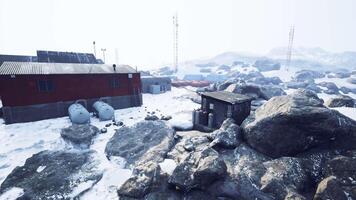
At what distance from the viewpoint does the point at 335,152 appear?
33.3ft

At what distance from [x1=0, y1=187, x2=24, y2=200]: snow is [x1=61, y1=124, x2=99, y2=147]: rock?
5071 mm

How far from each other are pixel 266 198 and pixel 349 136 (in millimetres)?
5982

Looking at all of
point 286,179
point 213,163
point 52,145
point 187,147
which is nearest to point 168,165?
point 187,147

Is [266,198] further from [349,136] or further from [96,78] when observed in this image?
[96,78]

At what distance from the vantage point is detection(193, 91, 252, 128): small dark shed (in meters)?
15.8

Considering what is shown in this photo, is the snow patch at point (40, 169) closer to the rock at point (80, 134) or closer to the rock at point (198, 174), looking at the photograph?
the rock at point (80, 134)

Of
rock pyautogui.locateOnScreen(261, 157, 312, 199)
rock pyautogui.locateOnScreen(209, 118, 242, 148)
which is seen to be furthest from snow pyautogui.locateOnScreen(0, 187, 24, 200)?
rock pyautogui.locateOnScreen(261, 157, 312, 199)

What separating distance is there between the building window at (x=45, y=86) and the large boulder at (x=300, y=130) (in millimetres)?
20654

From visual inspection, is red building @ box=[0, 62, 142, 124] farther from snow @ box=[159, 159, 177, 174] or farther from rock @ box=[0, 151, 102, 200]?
snow @ box=[159, 159, 177, 174]

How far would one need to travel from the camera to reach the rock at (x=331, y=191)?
7988 mm

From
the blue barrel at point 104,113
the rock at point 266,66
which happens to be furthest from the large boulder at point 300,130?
the rock at point 266,66

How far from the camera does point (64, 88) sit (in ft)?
70.5

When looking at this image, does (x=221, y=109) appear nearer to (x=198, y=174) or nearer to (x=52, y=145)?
(x=198, y=174)

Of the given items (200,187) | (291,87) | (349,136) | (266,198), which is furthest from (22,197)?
(291,87)
